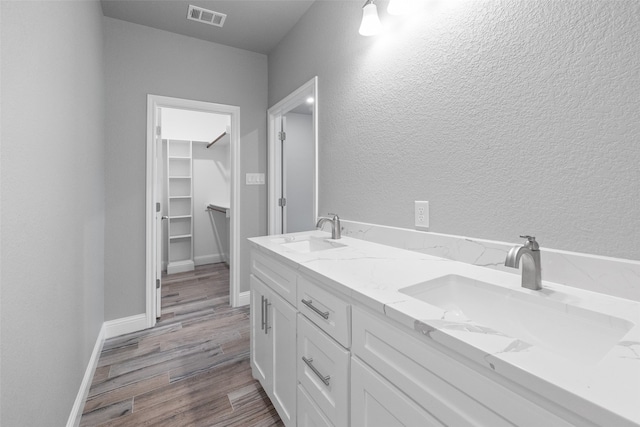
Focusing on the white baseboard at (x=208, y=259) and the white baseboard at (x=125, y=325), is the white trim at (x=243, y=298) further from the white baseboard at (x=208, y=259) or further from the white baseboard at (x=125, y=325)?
the white baseboard at (x=208, y=259)

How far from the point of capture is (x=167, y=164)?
13.4 ft

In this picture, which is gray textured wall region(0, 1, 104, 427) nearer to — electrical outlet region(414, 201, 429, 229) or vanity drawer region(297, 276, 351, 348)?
vanity drawer region(297, 276, 351, 348)

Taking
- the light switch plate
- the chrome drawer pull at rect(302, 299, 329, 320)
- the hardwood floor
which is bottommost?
the hardwood floor

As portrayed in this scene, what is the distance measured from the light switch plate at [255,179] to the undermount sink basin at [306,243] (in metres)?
1.35

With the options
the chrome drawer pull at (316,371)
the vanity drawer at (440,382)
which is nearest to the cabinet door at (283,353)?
the chrome drawer pull at (316,371)

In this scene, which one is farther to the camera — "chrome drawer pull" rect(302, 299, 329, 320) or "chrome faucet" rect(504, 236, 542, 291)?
"chrome drawer pull" rect(302, 299, 329, 320)

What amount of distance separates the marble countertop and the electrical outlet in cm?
15

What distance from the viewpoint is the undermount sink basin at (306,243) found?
1.63 metres

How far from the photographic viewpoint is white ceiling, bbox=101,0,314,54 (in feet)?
6.94

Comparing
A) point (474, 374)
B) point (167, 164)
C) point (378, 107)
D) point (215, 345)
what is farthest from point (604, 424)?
point (167, 164)

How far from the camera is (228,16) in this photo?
2.27m

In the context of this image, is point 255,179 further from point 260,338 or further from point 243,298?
point 260,338

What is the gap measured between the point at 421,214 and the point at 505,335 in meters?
0.78

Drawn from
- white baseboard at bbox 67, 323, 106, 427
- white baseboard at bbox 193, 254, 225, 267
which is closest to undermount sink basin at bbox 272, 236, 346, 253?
white baseboard at bbox 67, 323, 106, 427
